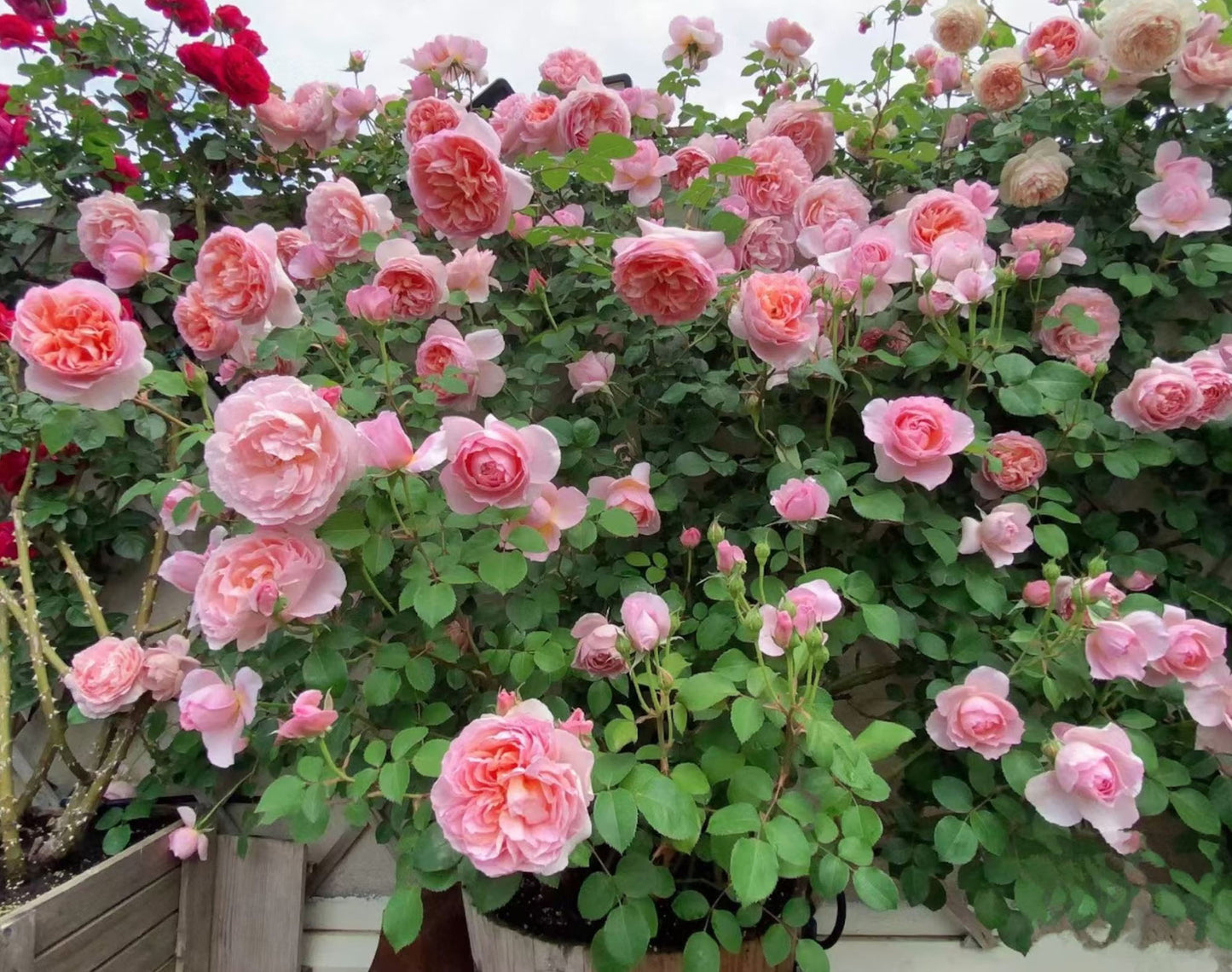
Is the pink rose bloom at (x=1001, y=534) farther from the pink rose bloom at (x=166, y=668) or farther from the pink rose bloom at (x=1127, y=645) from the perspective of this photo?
the pink rose bloom at (x=166, y=668)

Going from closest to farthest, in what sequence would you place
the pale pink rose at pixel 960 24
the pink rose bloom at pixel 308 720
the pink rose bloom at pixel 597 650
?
the pink rose bloom at pixel 308 720 < the pink rose bloom at pixel 597 650 < the pale pink rose at pixel 960 24

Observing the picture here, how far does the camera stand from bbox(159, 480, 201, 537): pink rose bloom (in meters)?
0.79

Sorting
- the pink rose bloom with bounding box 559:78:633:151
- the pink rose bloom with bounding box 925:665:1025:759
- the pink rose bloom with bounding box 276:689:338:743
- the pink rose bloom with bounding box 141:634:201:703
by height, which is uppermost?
the pink rose bloom with bounding box 559:78:633:151

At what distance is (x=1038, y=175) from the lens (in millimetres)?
1007

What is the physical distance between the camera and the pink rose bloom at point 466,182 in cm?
81

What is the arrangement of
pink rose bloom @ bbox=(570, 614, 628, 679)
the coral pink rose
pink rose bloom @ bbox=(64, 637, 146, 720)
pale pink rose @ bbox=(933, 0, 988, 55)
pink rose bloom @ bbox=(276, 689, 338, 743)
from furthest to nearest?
pale pink rose @ bbox=(933, 0, 988, 55) → pink rose bloom @ bbox=(64, 637, 146, 720) → the coral pink rose → pink rose bloom @ bbox=(570, 614, 628, 679) → pink rose bloom @ bbox=(276, 689, 338, 743)

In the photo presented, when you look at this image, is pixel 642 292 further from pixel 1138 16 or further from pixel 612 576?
pixel 1138 16

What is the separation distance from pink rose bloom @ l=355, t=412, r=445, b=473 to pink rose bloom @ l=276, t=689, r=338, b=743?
0.70 ft

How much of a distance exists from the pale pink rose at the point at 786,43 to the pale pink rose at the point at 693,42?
79 millimetres

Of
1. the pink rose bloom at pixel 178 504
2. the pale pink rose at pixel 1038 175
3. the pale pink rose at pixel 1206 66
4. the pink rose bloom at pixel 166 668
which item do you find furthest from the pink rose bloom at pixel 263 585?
the pale pink rose at pixel 1206 66

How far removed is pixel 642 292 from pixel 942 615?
0.54 meters

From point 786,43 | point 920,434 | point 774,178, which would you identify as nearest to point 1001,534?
point 920,434

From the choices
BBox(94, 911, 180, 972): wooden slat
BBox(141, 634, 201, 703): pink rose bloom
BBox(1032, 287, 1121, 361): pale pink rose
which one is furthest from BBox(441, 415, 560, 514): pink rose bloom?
BBox(94, 911, 180, 972): wooden slat

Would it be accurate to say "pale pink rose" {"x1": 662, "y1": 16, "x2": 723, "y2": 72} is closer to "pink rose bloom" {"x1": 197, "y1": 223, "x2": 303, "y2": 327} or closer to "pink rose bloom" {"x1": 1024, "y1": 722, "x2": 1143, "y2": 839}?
"pink rose bloom" {"x1": 197, "y1": 223, "x2": 303, "y2": 327}
